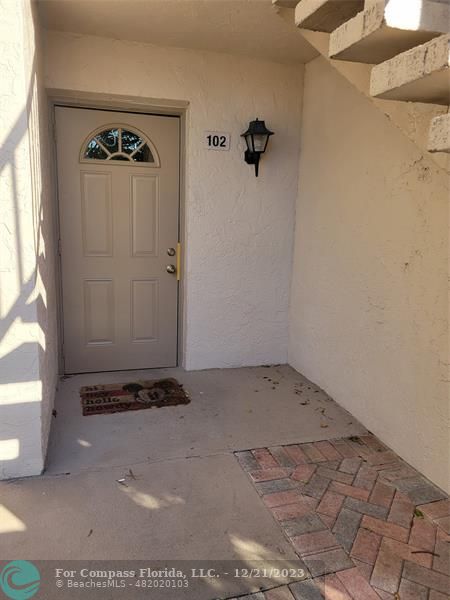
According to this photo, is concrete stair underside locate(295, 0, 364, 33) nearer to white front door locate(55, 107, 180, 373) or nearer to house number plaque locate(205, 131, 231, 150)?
house number plaque locate(205, 131, 231, 150)

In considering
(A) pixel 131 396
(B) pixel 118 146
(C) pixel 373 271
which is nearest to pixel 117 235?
(B) pixel 118 146

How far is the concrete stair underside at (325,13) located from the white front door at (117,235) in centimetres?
191

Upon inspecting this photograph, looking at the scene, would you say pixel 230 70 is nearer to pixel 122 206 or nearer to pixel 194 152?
pixel 194 152

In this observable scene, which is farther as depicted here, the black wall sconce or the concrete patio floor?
the black wall sconce

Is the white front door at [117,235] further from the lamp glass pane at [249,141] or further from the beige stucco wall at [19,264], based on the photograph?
the beige stucco wall at [19,264]

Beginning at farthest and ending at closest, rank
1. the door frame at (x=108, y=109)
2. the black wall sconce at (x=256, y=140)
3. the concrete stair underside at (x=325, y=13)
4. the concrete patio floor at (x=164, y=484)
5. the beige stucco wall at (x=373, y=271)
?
the black wall sconce at (x=256, y=140)
the door frame at (x=108, y=109)
the beige stucco wall at (x=373, y=271)
the concrete patio floor at (x=164, y=484)
the concrete stair underside at (x=325, y=13)

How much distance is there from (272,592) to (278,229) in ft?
9.17

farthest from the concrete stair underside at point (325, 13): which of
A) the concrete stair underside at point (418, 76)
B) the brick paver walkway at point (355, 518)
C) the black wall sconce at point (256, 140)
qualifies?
the brick paver walkway at point (355, 518)

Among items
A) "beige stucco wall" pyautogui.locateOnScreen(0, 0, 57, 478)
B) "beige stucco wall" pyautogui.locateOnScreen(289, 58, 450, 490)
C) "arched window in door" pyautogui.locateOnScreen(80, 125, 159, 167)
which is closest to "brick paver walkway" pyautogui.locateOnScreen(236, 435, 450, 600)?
"beige stucco wall" pyautogui.locateOnScreen(289, 58, 450, 490)

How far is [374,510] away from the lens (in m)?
2.08

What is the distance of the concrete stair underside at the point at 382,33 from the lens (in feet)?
4.46

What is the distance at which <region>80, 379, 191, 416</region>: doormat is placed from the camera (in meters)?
3.06

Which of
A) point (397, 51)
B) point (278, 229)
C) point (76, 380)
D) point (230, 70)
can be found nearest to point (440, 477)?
point (397, 51)

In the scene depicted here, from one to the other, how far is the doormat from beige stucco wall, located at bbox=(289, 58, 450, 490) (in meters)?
1.20
